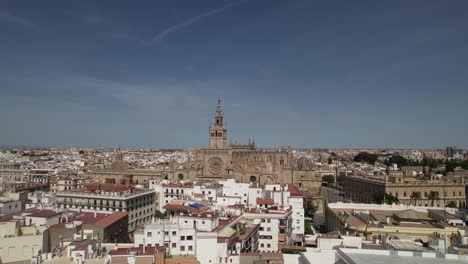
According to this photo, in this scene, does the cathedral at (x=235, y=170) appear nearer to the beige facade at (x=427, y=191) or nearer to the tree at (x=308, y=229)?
the beige facade at (x=427, y=191)

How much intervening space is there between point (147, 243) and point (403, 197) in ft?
136

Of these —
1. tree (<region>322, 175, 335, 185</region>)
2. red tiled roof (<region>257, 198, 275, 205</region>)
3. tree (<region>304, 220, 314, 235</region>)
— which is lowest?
tree (<region>304, 220, 314, 235</region>)

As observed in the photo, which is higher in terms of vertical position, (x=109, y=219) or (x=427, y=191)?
(x=427, y=191)

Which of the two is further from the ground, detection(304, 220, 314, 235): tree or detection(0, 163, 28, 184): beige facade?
detection(0, 163, 28, 184): beige facade

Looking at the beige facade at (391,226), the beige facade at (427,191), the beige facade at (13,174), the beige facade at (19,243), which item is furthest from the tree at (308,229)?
the beige facade at (13,174)

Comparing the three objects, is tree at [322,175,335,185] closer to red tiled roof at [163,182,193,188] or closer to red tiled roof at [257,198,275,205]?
red tiled roof at [163,182,193,188]

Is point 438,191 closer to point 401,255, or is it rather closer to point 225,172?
point 225,172

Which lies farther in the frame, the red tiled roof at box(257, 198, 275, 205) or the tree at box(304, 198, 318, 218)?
the tree at box(304, 198, 318, 218)

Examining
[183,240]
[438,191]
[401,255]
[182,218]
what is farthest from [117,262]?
[438,191]

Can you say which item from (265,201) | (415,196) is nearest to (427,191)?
(415,196)

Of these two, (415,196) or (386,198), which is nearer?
(386,198)

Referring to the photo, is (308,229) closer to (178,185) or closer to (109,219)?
(178,185)

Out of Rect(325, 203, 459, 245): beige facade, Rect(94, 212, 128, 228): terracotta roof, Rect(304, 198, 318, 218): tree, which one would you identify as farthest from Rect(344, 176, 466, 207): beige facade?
Rect(94, 212, 128, 228): terracotta roof

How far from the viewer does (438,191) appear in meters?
55.9
